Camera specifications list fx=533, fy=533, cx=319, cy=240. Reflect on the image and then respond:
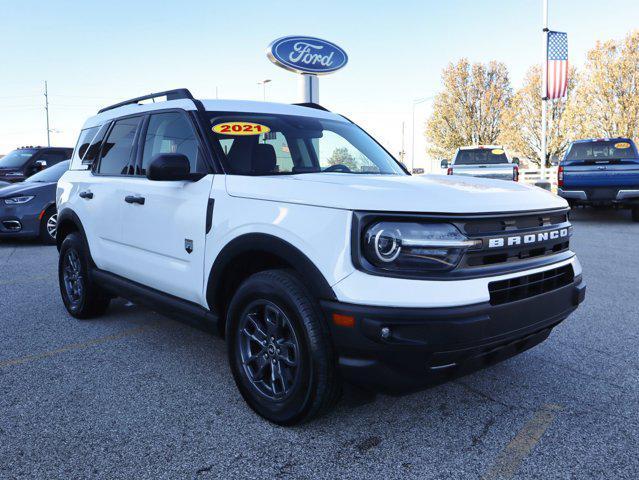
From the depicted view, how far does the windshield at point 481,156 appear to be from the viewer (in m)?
16.8

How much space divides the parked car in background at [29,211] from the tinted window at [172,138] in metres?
6.26

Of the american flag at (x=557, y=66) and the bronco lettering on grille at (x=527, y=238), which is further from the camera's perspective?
the american flag at (x=557, y=66)

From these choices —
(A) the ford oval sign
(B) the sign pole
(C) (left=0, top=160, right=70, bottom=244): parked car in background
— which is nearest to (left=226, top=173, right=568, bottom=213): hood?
(C) (left=0, top=160, right=70, bottom=244): parked car in background

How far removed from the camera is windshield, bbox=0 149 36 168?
1320cm

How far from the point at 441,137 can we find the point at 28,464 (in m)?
40.7

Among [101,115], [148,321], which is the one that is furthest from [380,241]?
[101,115]

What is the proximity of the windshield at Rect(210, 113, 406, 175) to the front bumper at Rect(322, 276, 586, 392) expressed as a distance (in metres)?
1.34

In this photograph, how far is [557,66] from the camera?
21.6m

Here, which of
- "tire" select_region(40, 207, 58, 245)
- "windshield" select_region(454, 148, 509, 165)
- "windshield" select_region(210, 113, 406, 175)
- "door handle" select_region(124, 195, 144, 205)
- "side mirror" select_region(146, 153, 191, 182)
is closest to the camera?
"side mirror" select_region(146, 153, 191, 182)

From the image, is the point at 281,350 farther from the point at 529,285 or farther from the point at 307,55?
the point at 307,55

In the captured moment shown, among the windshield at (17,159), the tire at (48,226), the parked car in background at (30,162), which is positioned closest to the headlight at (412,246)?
the tire at (48,226)

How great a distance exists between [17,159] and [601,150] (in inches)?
558

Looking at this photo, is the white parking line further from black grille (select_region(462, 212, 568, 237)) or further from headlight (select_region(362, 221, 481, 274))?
black grille (select_region(462, 212, 568, 237))

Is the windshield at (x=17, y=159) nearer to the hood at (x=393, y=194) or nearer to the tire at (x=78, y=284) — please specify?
the tire at (x=78, y=284)
